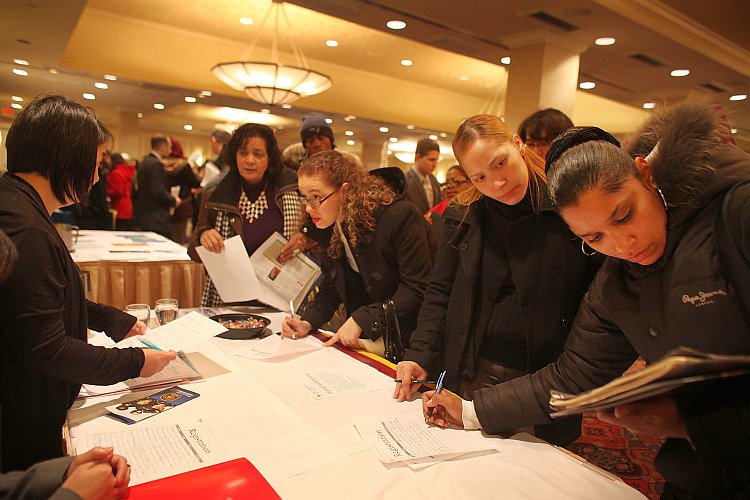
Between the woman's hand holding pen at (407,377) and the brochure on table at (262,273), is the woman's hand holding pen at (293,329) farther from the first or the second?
the woman's hand holding pen at (407,377)

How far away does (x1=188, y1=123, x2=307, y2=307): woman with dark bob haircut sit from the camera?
2.45 metres

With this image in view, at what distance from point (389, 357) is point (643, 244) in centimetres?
100

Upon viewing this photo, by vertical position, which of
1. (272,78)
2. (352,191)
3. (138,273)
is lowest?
(138,273)

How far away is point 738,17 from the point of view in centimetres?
521

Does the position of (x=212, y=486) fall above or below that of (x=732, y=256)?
below

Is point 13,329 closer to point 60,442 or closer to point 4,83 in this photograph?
point 60,442

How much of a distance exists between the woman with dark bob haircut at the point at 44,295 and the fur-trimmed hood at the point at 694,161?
3.99 ft

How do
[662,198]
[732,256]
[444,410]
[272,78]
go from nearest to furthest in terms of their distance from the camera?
1. [732,256]
2. [662,198]
3. [444,410]
4. [272,78]

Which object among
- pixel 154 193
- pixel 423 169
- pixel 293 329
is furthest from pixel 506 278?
pixel 154 193

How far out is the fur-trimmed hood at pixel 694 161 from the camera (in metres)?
0.92

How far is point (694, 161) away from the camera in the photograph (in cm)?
92

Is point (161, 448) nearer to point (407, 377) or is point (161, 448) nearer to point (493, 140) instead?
point (407, 377)

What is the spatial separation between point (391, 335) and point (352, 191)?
53cm

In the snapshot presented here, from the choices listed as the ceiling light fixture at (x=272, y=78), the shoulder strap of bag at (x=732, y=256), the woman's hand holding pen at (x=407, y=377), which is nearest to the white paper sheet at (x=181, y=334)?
the woman's hand holding pen at (x=407, y=377)
